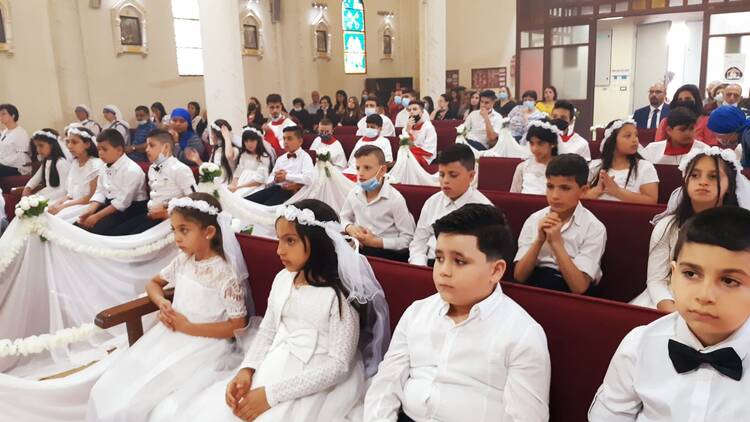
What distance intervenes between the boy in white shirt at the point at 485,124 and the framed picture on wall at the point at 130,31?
700cm

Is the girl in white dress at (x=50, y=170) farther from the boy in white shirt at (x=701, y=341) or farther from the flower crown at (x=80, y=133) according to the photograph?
the boy in white shirt at (x=701, y=341)

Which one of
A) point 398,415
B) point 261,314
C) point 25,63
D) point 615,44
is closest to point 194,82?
point 25,63

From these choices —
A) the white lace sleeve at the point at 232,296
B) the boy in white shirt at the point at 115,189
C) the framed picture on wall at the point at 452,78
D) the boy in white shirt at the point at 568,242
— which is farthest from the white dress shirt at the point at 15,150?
the framed picture on wall at the point at 452,78

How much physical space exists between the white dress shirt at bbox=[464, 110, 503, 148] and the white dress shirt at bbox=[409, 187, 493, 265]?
221 inches

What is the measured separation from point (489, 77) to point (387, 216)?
46.8 feet

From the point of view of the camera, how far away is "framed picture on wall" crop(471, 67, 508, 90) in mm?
17031

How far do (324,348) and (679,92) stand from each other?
5.10 metres

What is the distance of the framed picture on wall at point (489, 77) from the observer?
55.9 feet

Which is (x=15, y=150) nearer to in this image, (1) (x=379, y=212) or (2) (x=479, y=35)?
(1) (x=379, y=212)

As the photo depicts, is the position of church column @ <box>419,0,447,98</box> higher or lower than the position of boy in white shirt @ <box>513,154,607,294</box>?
higher

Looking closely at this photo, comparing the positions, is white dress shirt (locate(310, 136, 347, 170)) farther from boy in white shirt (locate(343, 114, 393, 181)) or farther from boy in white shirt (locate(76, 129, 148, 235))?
boy in white shirt (locate(76, 129, 148, 235))

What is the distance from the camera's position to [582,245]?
2.96 m

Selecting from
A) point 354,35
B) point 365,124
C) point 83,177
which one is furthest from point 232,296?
point 354,35

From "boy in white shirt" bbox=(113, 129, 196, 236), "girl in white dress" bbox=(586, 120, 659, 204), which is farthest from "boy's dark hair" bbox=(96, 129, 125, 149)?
"girl in white dress" bbox=(586, 120, 659, 204)
